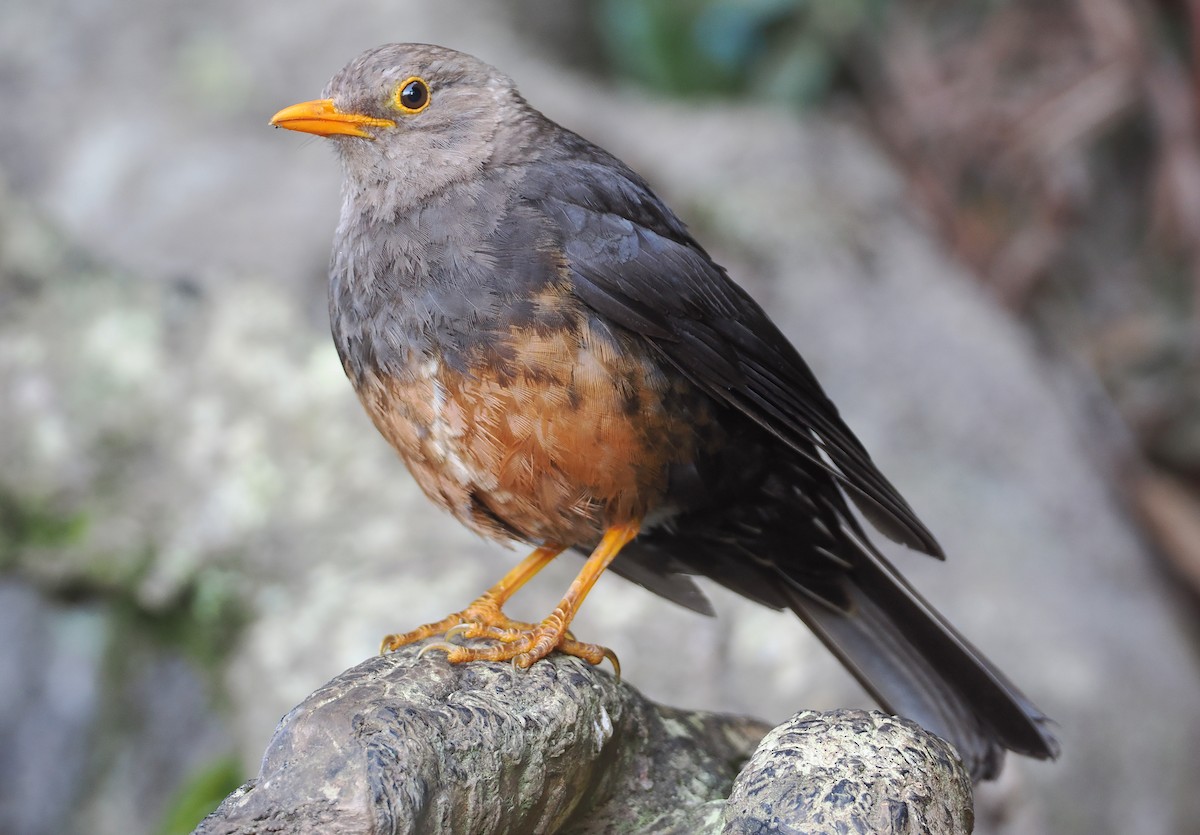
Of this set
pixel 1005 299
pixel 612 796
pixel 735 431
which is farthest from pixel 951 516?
pixel 612 796

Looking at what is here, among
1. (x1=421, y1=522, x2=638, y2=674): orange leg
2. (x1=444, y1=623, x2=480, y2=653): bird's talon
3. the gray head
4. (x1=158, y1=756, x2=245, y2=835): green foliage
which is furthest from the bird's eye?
(x1=158, y1=756, x2=245, y2=835): green foliage

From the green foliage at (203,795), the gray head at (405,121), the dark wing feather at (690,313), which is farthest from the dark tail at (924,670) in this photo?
the green foliage at (203,795)

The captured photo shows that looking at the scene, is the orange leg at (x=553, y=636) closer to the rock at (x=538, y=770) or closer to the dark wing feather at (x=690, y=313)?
the rock at (x=538, y=770)

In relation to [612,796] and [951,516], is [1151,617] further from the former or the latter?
[612,796]

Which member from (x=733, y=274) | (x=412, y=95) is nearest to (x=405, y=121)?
(x=412, y=95)

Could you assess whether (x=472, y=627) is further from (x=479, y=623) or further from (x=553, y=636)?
(x=553, y=636)

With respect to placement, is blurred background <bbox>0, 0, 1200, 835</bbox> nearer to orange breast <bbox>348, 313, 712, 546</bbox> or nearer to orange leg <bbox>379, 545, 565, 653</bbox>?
orange leg <bbox>379, 545, 565, 653</bbox>
